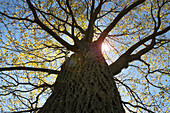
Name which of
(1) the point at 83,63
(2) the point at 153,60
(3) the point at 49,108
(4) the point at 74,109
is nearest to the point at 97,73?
(1) the point at 83,63

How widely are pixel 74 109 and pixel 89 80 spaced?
624mm

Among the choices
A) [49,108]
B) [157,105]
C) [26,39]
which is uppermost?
[26,39]

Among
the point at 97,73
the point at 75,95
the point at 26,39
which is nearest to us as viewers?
the point at 75,95

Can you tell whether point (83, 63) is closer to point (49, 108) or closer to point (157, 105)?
point (49, 108)

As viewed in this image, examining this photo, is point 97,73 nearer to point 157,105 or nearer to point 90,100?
point 90,100

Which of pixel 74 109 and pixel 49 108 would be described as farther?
pixel 49 108

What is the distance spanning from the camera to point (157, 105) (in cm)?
375

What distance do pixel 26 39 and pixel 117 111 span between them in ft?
17.3

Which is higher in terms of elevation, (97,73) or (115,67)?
(115,67)

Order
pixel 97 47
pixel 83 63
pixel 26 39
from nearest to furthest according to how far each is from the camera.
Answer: pixel 83 63, pixel 97 47, pixel 26 39

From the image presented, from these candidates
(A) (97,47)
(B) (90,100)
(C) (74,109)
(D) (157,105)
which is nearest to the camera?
(C) (74,109)

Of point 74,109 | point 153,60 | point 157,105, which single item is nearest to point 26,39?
point 74,109

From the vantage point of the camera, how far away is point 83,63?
2479 millimetres

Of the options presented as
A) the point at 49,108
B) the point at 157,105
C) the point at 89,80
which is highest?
the point at 89,80
